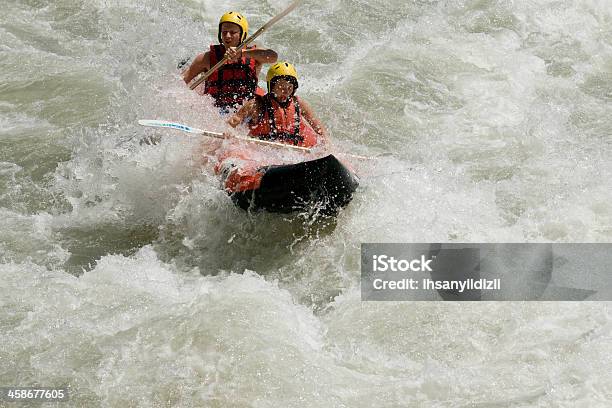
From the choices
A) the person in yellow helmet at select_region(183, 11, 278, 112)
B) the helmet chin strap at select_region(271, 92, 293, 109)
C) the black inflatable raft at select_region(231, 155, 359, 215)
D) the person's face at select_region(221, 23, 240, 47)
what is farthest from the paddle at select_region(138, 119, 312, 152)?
the person's face at select_region(221, 23, 240, 47)

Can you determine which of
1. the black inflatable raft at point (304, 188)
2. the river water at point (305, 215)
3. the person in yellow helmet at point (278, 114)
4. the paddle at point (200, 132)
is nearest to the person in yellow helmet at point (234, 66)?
the river water at point (305, 215)

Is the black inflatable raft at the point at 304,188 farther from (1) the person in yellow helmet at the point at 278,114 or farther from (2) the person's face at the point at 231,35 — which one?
(2) the person's face at the point at 231,35

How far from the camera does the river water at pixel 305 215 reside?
493cm

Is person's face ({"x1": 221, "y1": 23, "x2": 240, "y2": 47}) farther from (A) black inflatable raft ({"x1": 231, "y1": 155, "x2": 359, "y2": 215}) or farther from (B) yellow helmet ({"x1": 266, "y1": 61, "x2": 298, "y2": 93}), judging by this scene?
(A) black inflatable raft ({"x1": 231, "y1": 155, "x2": 359, "y2": 215})

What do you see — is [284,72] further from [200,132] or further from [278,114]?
[200,132]

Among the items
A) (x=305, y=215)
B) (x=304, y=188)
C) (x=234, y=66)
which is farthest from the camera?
(x=234, y=66)

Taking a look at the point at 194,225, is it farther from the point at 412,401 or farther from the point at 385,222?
the point at 412,401

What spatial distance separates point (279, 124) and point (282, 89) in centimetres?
31

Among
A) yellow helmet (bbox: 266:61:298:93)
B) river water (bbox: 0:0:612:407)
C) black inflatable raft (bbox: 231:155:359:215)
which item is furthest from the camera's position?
yellow helmet (bbox: 266:61:298:93)

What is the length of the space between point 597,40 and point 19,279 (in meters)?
7.69

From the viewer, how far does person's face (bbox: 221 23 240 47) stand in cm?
812

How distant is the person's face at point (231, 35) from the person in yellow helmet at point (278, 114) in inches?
43.1

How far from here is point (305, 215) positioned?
21.3 feet

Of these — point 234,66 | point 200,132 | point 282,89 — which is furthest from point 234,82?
point 200,132
